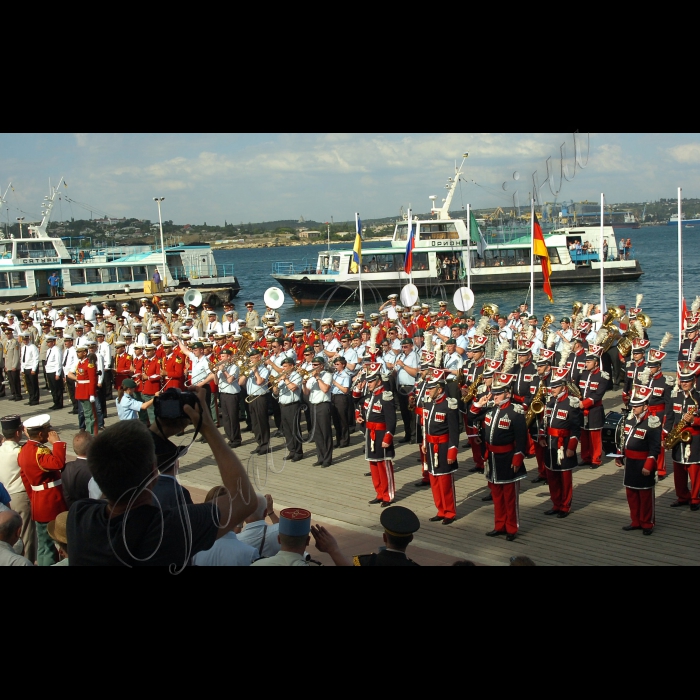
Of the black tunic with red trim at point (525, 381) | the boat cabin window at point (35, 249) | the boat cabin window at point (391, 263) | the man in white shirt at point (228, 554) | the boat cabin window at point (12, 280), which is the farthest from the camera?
the boat cabin window at point (391, 263)

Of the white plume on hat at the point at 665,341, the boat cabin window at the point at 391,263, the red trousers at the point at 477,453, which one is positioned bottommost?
the red trousers at the point at 477,453

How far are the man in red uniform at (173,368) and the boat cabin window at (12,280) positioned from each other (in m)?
23.9

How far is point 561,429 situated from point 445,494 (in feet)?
4.69

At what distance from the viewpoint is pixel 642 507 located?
23.7 feet

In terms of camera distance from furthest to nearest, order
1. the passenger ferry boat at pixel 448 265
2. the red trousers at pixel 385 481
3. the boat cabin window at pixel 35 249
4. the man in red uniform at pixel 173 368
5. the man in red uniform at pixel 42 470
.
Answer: the passenger ferry boat at pixel 448 265
the boat cabin window at pixel 35 249
the man in red uniform at pixel 173 368
the red trousers at pixel 385 481
the man in red uniform at pixel 42 470

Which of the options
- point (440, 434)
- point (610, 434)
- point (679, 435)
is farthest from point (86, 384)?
point (679, 435)

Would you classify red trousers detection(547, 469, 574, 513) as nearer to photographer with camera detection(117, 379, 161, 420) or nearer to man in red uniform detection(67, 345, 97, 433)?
photographer with camera detection(117, 379, 161, 420)

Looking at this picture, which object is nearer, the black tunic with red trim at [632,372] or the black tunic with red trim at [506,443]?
the black tunic with red trim at [506,443]

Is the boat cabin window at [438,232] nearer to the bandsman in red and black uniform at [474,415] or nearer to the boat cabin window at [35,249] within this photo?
the boat cabin window at [35,249]

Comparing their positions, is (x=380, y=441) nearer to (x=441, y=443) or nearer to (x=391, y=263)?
(x=441, y=443)

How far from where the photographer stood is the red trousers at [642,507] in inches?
283

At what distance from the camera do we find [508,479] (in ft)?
24.1

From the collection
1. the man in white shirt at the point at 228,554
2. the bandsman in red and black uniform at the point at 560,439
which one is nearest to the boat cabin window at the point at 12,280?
the bandsman in red and black uniform at the point at 560,439

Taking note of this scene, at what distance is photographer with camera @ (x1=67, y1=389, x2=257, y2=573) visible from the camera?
2.28 metres
